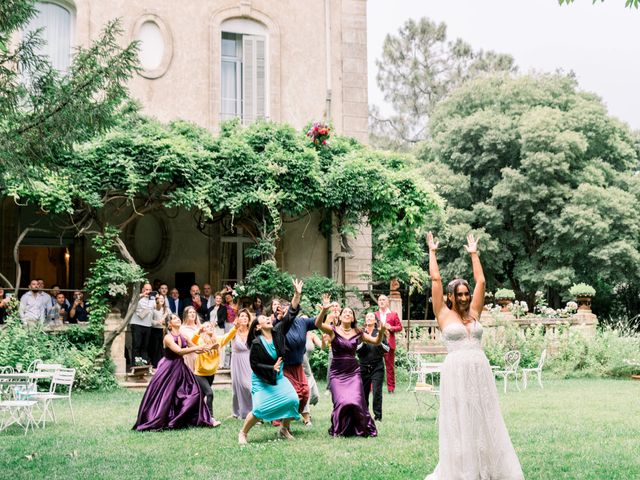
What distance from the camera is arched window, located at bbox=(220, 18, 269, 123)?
20828 mm

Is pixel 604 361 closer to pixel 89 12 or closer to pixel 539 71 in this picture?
pixel 89 12

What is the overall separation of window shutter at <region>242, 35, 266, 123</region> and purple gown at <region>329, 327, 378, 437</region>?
1091 centimetres

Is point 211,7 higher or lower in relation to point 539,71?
lower

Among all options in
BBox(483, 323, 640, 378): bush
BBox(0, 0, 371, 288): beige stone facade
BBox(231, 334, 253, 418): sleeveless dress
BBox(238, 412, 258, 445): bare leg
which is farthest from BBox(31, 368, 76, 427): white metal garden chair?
BBox(483, 323, 640, 378): bush

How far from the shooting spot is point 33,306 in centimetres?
1706

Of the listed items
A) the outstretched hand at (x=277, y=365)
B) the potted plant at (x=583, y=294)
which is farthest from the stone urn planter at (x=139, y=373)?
the potted plant at (x=583, y=294)

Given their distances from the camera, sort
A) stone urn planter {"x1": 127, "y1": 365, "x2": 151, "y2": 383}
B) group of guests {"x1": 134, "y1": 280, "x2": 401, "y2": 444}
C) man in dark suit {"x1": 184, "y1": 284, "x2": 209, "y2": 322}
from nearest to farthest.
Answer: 1. group of guests {"x1": 134, "y1": 280, "x2": 401, "y2": 444}
2. stone urn planter {"x1": 127, "y1": 365, "x2": 151, "y2": 383}
3. man in dark suit {"x1": 184, "y1": 284, "x2": 209, "y2": 322}

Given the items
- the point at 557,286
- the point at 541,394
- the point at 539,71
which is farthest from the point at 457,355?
the point at 539,71

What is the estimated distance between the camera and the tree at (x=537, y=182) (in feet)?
97.6

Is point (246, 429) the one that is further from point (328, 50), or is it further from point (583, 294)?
point (583, 294)

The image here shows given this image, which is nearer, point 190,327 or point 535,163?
point 190,327

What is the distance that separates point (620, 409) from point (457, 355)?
786 centimetres

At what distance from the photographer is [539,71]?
36.2 meters

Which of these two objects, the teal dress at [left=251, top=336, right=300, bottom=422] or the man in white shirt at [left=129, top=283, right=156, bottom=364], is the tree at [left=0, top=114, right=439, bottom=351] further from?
the teal dress at [left=251, top=336, right=300, bottom=422]
